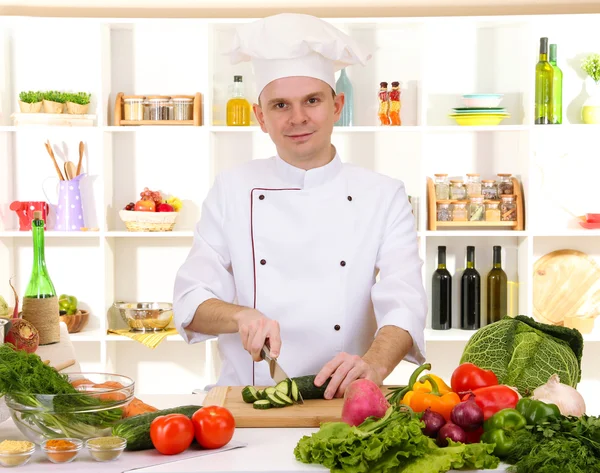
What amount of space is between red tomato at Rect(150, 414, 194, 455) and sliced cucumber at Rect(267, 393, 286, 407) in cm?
28

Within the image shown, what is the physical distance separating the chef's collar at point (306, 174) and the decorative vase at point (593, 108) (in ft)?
7.25

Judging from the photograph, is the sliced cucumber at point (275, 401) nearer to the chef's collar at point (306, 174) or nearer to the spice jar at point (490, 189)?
the chef's collar at point (306, 174)

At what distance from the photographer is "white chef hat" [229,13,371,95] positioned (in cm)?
220

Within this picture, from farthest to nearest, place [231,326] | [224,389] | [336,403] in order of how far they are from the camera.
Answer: [231,326] → [224,389] → [336,403]


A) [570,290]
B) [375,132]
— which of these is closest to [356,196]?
[375,132]

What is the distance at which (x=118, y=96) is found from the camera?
13.7ft

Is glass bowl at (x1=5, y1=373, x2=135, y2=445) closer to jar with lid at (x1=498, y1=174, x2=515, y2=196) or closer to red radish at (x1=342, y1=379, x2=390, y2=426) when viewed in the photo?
red radish at (x1=342, y1=379, x2=390, y2=426)

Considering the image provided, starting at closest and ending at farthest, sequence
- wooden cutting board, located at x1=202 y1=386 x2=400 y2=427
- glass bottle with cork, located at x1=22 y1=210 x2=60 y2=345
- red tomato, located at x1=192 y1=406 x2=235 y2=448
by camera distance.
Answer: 1. red tomato, located at x1=192 y1=406 x2=235 y2=448
2. wooden cutting board, located at x1=202 y1=386 x2=400 y2=427
3. glass bottle with cork, located at x1=22 y1=210 x2=60 y2=345

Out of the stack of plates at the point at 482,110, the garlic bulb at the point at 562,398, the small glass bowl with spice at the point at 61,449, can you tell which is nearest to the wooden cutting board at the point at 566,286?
the stack of plates at the point at 482,110

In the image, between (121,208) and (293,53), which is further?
(121,208)

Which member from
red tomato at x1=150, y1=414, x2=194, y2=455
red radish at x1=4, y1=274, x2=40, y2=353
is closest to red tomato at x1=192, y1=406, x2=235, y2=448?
red tomato at x1=150, y1=414, x2=194, y2=455

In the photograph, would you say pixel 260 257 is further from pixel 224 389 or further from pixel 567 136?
pixel 567 136

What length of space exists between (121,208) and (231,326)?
247 cm

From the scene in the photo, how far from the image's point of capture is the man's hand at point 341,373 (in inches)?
71.0
